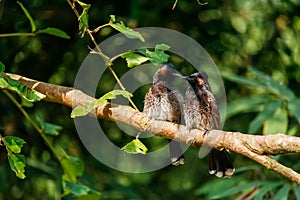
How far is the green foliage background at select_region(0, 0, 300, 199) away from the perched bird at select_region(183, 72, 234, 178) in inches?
28.2

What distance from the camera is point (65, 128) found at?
3873 mm

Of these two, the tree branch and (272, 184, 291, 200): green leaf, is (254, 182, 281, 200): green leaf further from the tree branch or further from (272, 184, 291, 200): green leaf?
the tree branch

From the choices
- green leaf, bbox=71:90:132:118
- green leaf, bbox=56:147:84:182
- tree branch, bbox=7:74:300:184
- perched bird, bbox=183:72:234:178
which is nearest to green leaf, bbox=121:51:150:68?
green leaf, bbox=71:90:132:118

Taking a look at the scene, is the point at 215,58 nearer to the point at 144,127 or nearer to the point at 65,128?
the point at 65,128

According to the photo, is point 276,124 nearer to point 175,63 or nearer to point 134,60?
point 175,63

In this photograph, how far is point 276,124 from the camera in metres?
3.06

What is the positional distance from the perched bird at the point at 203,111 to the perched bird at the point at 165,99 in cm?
4

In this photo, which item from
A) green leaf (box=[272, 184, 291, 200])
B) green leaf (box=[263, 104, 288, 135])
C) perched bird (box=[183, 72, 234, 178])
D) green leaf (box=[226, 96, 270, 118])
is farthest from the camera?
green leaf (box=[226, 96, 270, 118])

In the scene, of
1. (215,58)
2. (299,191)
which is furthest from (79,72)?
(299,191)

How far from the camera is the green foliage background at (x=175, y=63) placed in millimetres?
3334

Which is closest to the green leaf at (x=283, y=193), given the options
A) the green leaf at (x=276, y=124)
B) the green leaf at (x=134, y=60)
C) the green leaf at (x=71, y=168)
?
the green leaf at (x=276, y=124)

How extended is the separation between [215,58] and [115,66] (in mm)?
528

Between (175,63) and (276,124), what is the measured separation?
2.28ft

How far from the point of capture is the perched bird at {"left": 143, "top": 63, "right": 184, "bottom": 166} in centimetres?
237
